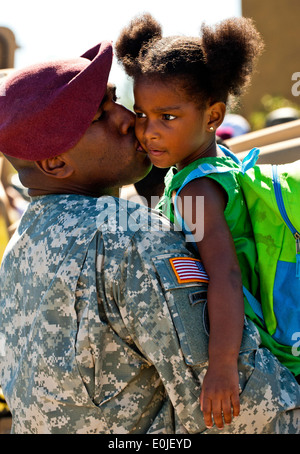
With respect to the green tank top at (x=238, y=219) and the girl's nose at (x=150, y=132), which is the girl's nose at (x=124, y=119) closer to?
the girl's nose at (x=150, y=132)

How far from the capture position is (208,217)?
2.29 m

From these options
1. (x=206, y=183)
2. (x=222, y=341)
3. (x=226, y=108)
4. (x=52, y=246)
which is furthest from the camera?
(x=226, y=108)

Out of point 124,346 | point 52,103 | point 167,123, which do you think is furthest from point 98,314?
point 167,123

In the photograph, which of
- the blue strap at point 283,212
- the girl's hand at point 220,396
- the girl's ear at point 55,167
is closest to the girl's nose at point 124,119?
the girl's ear at point 55,167

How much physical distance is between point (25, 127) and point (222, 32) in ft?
2.90

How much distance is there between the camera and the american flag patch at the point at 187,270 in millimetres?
2107

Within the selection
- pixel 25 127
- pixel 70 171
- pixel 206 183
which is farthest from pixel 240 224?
pixel 25 127

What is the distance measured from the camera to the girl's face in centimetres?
257

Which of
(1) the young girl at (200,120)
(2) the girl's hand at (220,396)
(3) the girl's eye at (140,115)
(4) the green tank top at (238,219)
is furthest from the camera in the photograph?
(3) the girl's eye at (140,115)

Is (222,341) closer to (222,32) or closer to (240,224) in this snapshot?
(240,224)

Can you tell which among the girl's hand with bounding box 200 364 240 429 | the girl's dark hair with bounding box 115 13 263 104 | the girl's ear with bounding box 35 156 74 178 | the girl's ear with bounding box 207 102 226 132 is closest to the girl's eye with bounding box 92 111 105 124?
the girl's ear with bounding box 35 156 74 178

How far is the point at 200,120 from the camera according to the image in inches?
104

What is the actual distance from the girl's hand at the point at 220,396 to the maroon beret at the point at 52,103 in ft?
3.11
